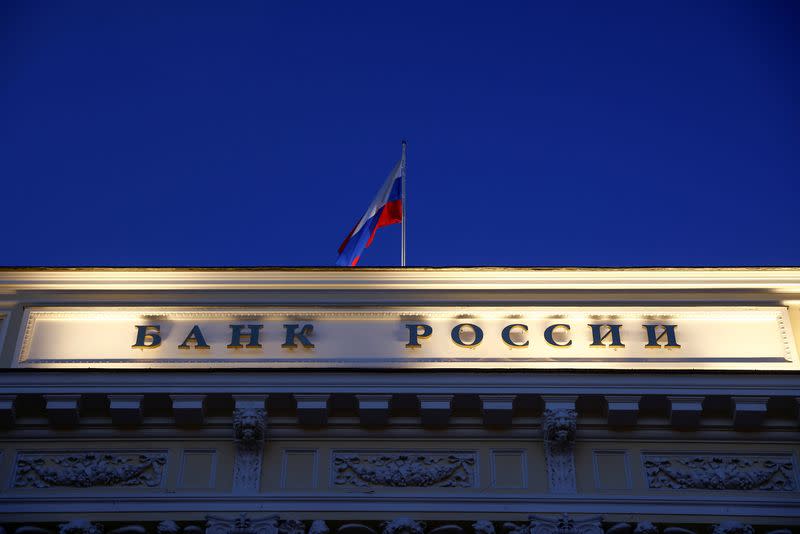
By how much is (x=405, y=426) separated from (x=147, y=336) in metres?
4.38

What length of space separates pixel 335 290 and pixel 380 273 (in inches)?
29.5

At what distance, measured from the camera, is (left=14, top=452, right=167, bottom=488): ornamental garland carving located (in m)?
20.2

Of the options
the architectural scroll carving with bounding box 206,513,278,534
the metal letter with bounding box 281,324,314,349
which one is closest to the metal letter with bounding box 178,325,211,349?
the metal letter with bounding box 281,324,314,349

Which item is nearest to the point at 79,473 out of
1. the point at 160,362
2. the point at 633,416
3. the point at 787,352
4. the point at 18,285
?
the point at 160,362

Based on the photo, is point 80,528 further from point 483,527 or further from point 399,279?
point 399,279

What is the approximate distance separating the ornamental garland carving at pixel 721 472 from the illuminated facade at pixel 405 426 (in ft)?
0.09

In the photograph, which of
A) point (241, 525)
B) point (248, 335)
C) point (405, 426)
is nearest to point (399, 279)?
point (248, 335)

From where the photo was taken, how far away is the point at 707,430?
2050 centimetres

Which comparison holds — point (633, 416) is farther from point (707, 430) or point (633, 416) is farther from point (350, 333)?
point (350, 333)

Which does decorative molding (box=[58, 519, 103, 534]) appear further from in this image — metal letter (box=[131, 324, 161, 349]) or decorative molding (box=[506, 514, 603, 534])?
decorative molding (box=[506, 514, 603, 534])

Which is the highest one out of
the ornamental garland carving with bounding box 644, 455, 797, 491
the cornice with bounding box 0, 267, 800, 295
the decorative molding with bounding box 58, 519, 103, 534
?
the cornice with bounding box 0, 267, 800, 295

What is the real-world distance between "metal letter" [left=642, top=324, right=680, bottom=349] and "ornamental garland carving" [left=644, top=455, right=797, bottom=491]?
218cm

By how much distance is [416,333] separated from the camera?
2206cm

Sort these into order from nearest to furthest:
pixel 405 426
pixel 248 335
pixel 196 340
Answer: pixel 405 426 → pixel 196 340 → pixel 248 335
